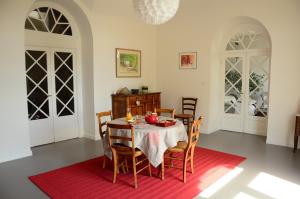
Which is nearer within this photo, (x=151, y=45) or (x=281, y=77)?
(x=281, y=77)

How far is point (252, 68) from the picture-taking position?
19.2 ft

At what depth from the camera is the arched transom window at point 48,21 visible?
4.83 m

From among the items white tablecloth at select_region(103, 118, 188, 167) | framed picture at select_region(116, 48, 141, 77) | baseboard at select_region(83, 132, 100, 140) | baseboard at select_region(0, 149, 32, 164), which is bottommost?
baseboard at select_region(0, 149, 32, 164)

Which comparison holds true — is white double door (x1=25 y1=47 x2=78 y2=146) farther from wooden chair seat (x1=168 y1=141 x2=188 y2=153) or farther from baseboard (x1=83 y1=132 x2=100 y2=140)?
wooden chair seat (x1=168 y1=141 x2=188 y2=153)

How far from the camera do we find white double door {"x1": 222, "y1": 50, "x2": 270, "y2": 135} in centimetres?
572

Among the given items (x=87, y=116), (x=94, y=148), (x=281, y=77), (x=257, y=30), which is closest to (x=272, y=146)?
(x=281, y=77)

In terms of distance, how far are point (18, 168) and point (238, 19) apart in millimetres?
5353

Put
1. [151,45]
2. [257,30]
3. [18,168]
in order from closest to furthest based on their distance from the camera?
[18,168] < [257,30] < [151,45]

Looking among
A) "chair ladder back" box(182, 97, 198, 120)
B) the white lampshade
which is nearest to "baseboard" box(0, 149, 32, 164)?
the white lampshade

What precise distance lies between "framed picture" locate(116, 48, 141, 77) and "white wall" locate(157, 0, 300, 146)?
799 mm

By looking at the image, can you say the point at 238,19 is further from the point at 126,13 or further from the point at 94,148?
the point at 94,148

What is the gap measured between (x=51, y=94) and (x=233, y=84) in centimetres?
434

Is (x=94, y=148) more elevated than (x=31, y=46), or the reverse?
(x=31, y=46)

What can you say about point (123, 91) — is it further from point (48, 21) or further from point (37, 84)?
point (48, 21)
